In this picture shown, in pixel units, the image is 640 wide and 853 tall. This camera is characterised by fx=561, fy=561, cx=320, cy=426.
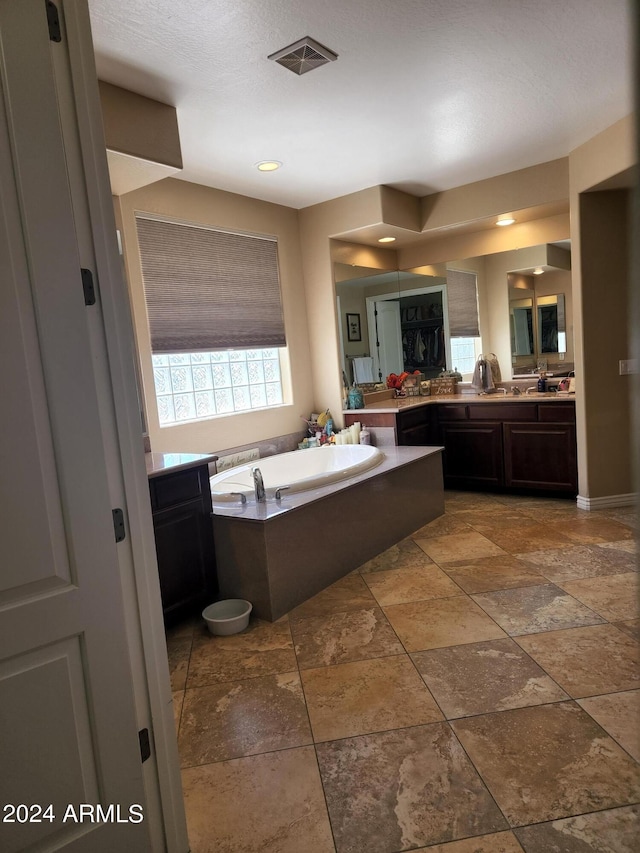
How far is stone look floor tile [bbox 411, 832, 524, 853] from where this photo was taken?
4.82ft

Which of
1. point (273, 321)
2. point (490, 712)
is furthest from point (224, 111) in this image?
point (490, 712)

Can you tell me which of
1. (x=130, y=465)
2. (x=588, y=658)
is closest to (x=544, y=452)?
(x=588, y=658)

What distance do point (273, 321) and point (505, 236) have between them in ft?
7.43

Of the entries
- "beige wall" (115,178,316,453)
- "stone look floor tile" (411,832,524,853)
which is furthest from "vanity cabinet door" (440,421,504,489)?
"stone look floor tile" (411,832,524,853)

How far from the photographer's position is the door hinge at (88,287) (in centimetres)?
132

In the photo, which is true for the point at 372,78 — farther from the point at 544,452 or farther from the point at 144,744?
the point at 544,452

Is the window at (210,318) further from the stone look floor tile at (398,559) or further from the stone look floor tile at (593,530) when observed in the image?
the stone look floor tile at (593,530)

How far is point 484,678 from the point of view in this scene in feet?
7.32

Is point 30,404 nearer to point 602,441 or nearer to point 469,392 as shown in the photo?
point 602,441

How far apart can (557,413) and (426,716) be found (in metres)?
3.08

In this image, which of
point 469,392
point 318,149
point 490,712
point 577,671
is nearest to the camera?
point 490,712

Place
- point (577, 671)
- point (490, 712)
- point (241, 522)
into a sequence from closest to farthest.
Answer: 1. point (490, 712)
2. point (577, 671)
3. point (241, 522)

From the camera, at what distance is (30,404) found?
4.00 feet

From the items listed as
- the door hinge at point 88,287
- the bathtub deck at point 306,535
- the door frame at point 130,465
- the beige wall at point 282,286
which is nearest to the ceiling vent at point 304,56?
the door frame at point 130,465
